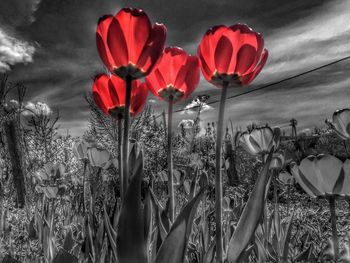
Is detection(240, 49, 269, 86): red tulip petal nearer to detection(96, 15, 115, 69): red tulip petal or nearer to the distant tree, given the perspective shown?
detection(96, 15, 115, 69): red tulip petal

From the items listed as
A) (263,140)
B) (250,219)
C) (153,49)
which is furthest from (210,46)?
(263,140)

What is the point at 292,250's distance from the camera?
1282 millimetres

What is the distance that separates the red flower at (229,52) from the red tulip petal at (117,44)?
0.18 meters

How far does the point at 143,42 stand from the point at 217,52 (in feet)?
0.55

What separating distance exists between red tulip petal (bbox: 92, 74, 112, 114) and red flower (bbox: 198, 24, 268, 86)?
27 centimetres

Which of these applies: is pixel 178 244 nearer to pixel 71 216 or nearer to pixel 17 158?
pixel 71 216

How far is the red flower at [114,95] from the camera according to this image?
84 centimetres

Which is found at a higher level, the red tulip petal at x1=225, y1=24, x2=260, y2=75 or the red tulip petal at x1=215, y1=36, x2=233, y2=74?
the red tulip petal at x1=225, y1=24, x2=260, y2=75

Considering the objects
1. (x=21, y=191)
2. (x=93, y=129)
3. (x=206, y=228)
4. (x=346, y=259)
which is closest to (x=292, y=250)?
(x=206, y=228)

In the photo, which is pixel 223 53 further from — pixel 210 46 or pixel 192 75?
pixel 192 75

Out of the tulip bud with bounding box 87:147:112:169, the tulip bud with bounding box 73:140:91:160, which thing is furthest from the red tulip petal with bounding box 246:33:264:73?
the tulip bud with bounding box 73:140:91:160

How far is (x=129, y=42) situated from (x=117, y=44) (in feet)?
0.08

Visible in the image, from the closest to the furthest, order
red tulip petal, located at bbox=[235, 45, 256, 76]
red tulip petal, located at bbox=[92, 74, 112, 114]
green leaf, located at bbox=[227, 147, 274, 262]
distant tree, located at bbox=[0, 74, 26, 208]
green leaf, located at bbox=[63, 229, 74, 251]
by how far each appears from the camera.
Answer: green leaf, located at bbox=[227, 147, 274, 262] < red tulip petal, located at bbox=[235, 45, 256, 76] < red tulip petal, located at bbox=[92, 74, 112, 114] < green leaf, located at bbox=[63, 229, 74, 251] < distant tree, located at bbox=[0, 74, 26, 208]

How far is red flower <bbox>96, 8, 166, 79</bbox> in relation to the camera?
0.64 meters
